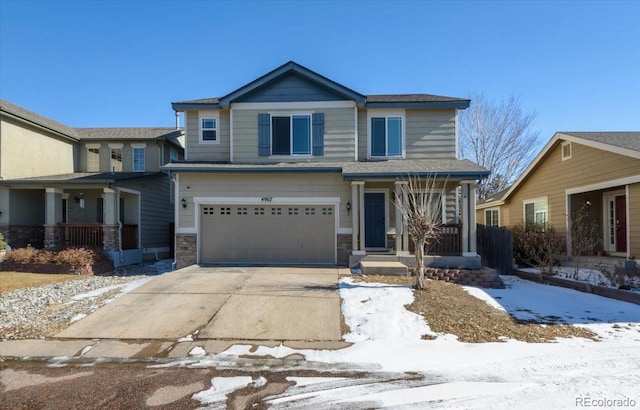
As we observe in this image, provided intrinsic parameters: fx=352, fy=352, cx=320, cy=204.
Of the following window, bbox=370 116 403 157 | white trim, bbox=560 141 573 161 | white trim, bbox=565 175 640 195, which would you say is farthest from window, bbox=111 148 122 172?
white trim, bbox=565 175 640 195

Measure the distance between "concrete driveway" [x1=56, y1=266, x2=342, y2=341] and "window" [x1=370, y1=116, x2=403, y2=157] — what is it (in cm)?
568

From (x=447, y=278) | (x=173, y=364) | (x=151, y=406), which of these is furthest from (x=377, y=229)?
(x=151, y=406)

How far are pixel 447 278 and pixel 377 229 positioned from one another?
123 inches

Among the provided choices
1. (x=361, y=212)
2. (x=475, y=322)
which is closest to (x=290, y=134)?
(x=361, y=212)

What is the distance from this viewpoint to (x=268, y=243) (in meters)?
12.0

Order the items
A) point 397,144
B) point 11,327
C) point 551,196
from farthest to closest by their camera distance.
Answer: point 551,196, point 397,144, point 11,327

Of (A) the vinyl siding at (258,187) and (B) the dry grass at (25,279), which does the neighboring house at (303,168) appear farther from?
(B) the dry grass at (25,279)

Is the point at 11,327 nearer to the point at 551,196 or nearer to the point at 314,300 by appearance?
the point at 314,300

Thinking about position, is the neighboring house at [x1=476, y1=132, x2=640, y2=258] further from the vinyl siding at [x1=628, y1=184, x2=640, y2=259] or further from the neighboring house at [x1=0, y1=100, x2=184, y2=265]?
the neighboring house at [x1=0, y1=100, x2=184, y2=265]

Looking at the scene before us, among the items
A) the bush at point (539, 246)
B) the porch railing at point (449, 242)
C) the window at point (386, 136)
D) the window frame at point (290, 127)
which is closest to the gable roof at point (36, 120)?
the window frame at point (290, 127)

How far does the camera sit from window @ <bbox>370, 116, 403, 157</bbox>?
12.8 m

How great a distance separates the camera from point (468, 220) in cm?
1092

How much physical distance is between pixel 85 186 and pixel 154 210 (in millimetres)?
3250

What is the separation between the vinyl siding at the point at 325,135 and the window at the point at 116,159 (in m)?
8.33
